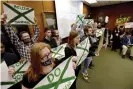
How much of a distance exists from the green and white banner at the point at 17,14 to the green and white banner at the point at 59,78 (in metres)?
0.84

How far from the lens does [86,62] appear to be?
10.6ft

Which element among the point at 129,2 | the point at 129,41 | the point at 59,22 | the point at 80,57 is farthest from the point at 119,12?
the point at 80,57

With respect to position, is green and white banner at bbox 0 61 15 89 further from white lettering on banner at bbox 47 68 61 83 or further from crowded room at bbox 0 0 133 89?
white lettering on banner at bbox 47 68 61 83

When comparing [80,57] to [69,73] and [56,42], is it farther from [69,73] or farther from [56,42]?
[56,42]

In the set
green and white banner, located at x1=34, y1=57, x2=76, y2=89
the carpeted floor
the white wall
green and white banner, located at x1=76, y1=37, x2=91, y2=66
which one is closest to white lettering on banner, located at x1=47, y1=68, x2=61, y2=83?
green and white banner, located at x1=34, y1=57, x2=76, y2=89

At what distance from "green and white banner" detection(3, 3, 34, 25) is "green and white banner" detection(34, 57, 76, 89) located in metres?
0.84

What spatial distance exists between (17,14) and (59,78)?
0.97m

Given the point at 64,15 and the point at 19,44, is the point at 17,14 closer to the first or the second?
the point at 19,44

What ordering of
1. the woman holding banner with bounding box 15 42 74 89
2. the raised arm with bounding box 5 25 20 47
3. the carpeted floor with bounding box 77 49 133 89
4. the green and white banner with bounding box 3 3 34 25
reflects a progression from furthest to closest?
1. the carpeted floor with bounding box 77 49 133 89
2. the raised arm with bounding box 5 25 20 47
3. the green and white banner with bounding box 3 3 34 25
4. the woman holding banner with bounding box 15 42 74 89

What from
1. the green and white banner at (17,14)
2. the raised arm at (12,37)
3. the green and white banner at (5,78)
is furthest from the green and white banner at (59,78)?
the raised arm at (12,37)

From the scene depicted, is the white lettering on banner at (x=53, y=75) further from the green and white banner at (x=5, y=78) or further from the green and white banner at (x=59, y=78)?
the green and white banner at (x=5, y=78)

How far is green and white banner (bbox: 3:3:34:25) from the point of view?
1.66 m

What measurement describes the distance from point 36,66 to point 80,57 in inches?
40.8

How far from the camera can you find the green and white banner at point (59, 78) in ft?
3.73
